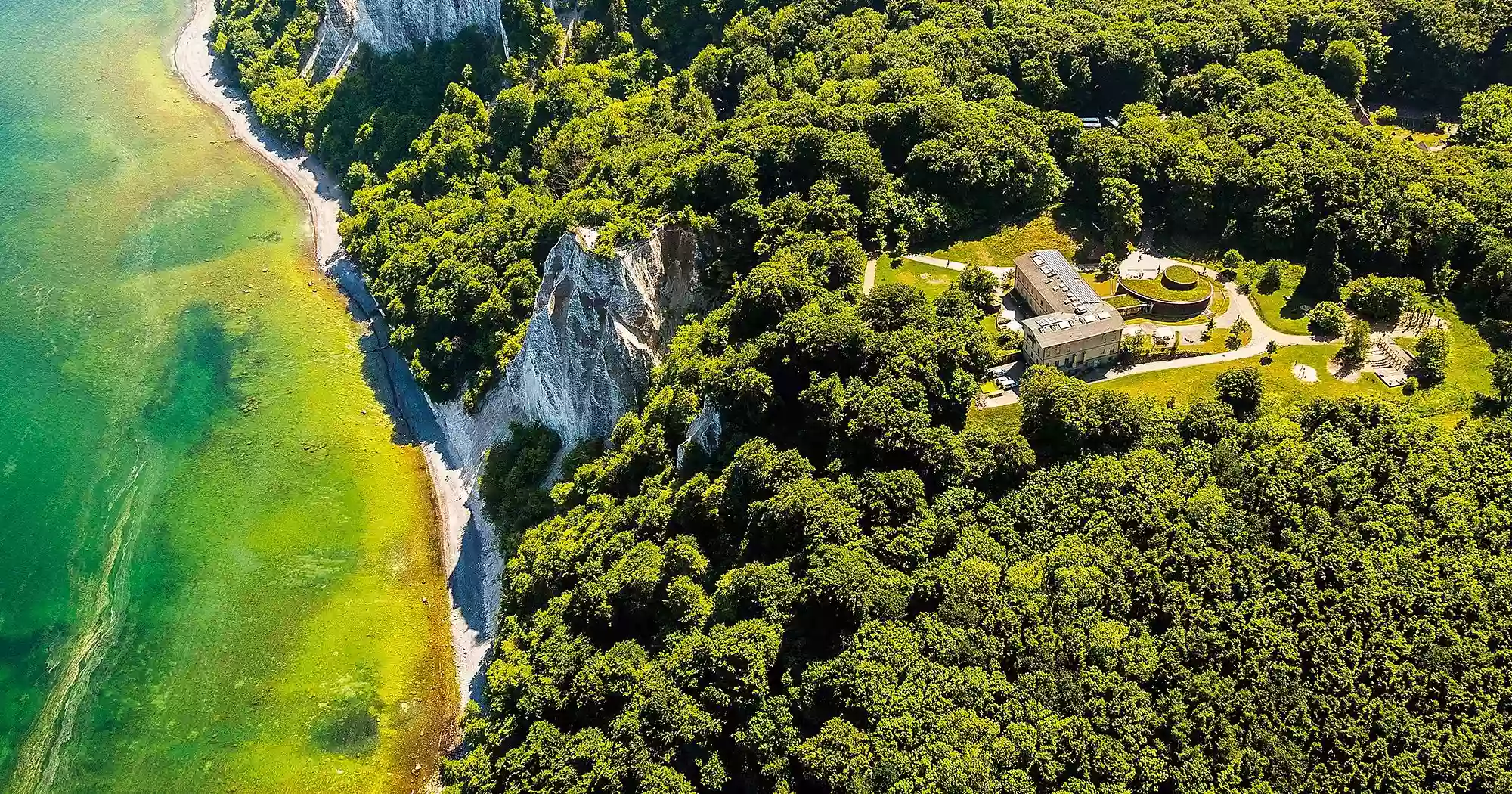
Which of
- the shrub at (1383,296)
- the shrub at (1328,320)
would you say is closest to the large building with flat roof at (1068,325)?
the shrub at (1328,320)

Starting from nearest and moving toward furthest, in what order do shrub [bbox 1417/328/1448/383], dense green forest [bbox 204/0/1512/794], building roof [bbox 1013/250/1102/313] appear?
dense green forest [bbox 204/0/1512/794], shrub [bbox 1417/328/1448/383], building roof [bbox 1013/250/1102/313]

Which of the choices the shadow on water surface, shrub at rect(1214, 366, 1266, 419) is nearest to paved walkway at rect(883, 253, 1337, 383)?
shrub at rect(1214, 366, 1266, 419)

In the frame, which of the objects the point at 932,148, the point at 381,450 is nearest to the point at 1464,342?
the point at 932,148

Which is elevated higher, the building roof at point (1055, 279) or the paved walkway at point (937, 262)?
the building roof at point (1055, 279)

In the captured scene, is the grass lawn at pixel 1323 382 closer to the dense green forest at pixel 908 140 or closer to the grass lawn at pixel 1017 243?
the dense green forest at pixel 908 140

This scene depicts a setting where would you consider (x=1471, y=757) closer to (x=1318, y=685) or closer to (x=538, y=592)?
(x=1318, y=685)

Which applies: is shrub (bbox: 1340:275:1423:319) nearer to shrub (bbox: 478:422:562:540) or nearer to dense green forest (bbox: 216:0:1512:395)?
dense green forest (bbox: 216:0:1512:395)
